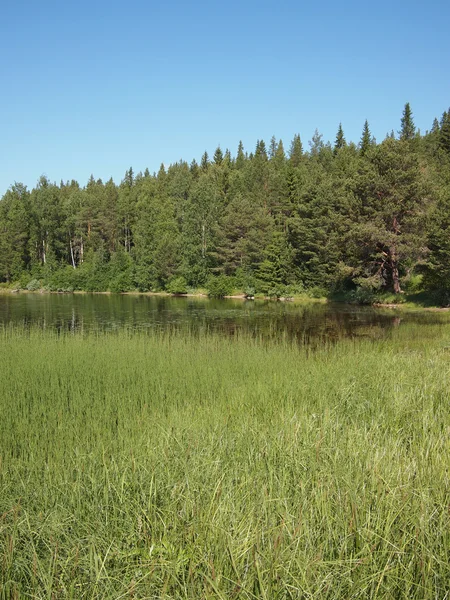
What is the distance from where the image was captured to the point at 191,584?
2594 millimetres

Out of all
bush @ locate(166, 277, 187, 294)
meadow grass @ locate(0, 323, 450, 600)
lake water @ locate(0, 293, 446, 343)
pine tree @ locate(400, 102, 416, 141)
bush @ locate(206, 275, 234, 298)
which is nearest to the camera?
→ meadow grass @ locate(0, 323, 450, 600)

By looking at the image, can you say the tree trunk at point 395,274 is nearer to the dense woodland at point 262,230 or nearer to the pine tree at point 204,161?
the dense woodland at point 262,230

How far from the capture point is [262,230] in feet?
166

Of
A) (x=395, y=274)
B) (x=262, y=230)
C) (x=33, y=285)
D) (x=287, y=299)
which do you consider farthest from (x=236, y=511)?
(x=33, y=285)

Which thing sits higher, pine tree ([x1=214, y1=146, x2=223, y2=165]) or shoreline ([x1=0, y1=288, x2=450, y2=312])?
pine tree ([x1=214, y1=146, x2=223, y2=165])

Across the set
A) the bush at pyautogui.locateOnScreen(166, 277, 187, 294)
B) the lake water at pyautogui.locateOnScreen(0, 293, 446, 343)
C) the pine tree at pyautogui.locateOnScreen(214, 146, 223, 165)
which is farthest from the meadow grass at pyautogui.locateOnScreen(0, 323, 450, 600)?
the pine tree at pyautogui.locateOnScreen(214, 146, 223, 165)

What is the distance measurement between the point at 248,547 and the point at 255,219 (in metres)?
49.2

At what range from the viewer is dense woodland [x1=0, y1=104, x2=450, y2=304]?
33656mm

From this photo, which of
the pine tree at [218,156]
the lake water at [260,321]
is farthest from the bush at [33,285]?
the pine tree at [218,156]

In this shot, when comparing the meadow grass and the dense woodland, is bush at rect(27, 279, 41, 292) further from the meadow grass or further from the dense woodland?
the meadow grass

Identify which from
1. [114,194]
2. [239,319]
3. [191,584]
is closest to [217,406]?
[191,584]

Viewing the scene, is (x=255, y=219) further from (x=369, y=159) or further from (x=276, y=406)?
(x=276, y=406)

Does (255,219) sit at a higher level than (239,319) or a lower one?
higher

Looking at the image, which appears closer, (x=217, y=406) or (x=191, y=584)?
(x=191, y=584)
